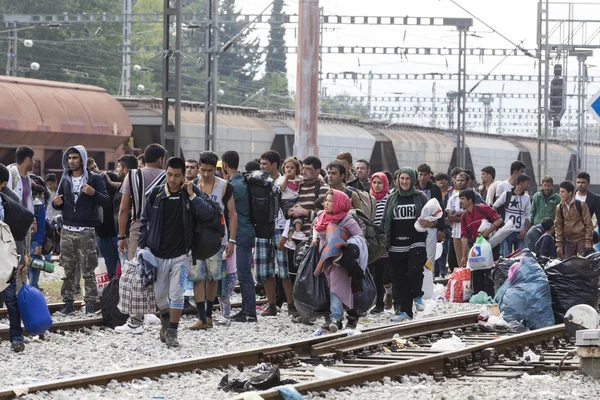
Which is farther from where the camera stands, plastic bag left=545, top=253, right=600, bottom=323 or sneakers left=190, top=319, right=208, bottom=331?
plastic bag left=545, top=253, right=600, bottom=323

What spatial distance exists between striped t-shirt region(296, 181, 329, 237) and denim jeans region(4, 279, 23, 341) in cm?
376

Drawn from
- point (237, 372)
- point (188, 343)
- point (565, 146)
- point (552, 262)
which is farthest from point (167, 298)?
point (565, 146)

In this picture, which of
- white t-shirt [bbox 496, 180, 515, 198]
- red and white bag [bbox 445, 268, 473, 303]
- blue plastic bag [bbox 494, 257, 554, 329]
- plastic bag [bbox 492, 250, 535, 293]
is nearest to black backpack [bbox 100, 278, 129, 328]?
blue plastic bag [bbox 494, 257, 554, 329]

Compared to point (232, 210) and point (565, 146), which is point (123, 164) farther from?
point (565, 146)

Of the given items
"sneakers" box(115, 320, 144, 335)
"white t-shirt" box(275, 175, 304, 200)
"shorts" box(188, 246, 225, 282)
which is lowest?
"sneakers" box(115, 320, 144, 335)

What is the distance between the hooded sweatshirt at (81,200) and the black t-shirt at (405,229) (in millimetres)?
3227

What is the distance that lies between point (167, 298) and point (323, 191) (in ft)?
9.26

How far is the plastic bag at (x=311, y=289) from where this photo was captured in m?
11.9

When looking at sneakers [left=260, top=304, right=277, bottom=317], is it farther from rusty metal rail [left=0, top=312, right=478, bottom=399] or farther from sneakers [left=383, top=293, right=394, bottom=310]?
rusty metal rail [left=0, top=312, right=478, bottom=399]

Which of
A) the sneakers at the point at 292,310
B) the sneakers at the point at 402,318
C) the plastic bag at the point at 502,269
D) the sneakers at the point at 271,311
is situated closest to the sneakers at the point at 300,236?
the sneakers at the point at 292,310

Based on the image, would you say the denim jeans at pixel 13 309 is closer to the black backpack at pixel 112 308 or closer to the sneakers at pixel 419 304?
the black backpack at pixel 112 308

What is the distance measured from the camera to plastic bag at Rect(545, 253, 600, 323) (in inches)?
515

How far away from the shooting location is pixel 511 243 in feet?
58.0

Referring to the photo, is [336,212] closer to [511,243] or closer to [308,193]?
[308,193]
